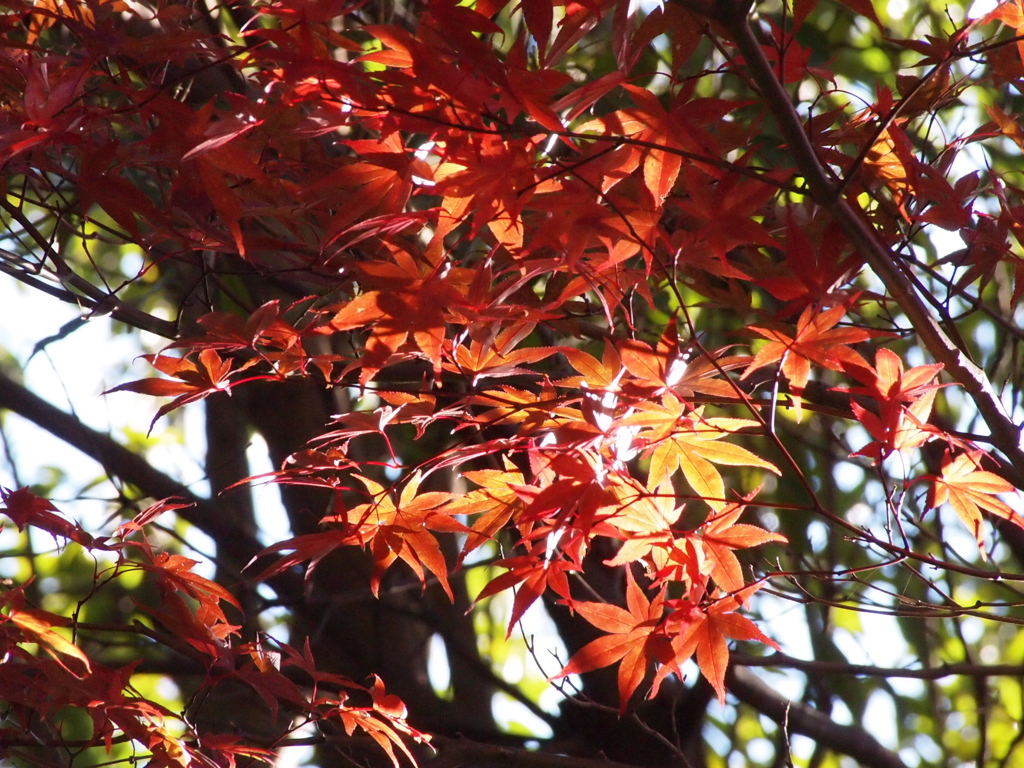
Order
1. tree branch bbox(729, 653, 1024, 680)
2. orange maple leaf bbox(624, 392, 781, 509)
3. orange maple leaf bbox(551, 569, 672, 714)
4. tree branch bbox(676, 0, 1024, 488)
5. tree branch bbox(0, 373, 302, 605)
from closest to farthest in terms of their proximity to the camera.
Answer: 1. tree branch bbox(676, 0, 1024, 488)
2. orange maple leaf bbox(624, 392, 781, 509)
3. orange maple leaf bbox(551, 569, 672, 714)
4. tree branch bbox(729, 653, 1024, 680)
5. tree branch bbox(0, 373, 302, 605)

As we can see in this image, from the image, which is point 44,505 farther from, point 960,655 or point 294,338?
point 960,655

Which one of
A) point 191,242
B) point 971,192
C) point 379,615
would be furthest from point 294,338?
point 379,615

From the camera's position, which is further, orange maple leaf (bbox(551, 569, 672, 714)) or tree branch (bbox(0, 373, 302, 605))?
tree branch (bbox(0, 373, 302, 605))

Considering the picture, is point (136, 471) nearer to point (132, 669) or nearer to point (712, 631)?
point (132, 669)

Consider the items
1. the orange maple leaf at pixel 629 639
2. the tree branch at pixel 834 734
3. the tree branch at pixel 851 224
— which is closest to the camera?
the tree branch at pixel 851 224

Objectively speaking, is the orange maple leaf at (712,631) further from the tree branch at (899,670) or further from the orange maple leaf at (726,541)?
the tree branch at (899,670)

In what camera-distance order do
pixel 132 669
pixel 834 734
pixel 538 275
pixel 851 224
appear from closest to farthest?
pixel 851 224
pixel 538 275
pixel 132 669
pixel 834 734

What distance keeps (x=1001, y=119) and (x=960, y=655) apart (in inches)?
71.1

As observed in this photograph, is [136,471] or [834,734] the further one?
[136,471]

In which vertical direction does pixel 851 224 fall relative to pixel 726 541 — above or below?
above

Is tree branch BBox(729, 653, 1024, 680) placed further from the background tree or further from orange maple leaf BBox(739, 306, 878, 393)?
orange maple leaf BBox(739, 306, 878, 393)

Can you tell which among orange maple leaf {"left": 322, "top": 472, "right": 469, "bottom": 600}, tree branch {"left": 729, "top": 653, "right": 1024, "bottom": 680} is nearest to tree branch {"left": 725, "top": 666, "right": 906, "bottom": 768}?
tree branch {"left": 729, "top": 653, "right": 1024, "bottom": 680}

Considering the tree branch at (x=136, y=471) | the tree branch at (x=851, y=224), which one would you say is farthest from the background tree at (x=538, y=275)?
the tree branch at (x=136, y=471)

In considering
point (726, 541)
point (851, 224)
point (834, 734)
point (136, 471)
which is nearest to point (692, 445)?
point (726, 541)
